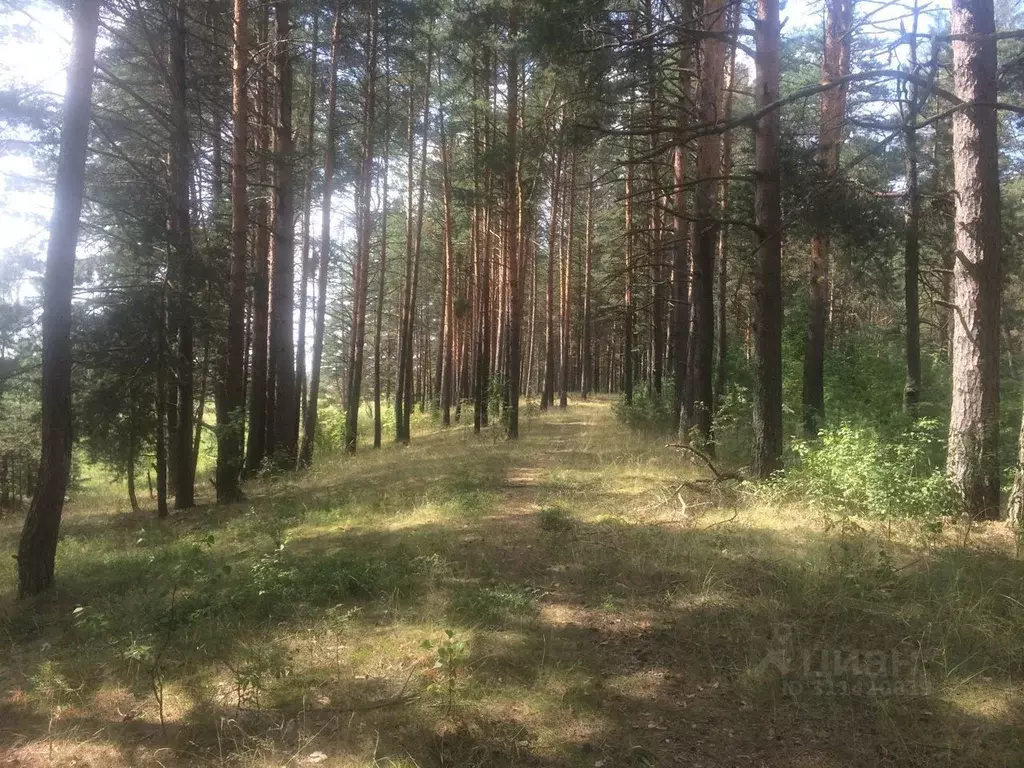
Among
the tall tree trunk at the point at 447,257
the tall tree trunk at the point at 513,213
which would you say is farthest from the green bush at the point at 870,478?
the tall tree trunk at the point at 447,257

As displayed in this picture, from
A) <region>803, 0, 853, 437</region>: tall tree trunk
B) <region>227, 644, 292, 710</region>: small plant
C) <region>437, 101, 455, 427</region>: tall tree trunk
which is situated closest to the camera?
<region>227, 644, 292, 710</region>: small plant

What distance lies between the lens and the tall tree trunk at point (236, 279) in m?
10.4

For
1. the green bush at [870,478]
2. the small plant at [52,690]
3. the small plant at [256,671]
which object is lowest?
the small plant at [52,690]

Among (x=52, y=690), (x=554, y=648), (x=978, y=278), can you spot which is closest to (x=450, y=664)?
(x=554, y=648)

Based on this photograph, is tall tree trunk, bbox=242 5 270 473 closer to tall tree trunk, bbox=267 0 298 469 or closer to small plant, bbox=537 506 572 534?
tall tree trunk, bbox=267 0 298 469

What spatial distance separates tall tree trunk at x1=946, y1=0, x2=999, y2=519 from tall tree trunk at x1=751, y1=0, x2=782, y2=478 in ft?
6.11

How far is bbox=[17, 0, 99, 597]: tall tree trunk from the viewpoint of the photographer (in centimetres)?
671

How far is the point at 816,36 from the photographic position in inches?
585

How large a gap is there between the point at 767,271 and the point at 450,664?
615 centimetres

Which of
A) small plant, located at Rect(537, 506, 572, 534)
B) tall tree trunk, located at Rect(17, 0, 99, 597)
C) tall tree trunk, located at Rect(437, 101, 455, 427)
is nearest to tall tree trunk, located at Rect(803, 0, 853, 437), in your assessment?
small plant, located at Rect(537, 506, 572, 534)

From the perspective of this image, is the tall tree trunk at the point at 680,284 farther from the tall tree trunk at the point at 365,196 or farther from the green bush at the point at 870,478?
the tall tree trunk at the point at 365,196

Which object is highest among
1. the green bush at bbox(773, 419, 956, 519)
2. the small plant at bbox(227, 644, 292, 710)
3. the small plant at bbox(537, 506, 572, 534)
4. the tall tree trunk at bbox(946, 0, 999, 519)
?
the tall tree trunk at bbox(946, 0, 999, 519)

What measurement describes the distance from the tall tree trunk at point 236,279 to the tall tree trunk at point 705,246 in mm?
7714

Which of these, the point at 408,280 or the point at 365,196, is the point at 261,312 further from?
the point at 408,280
